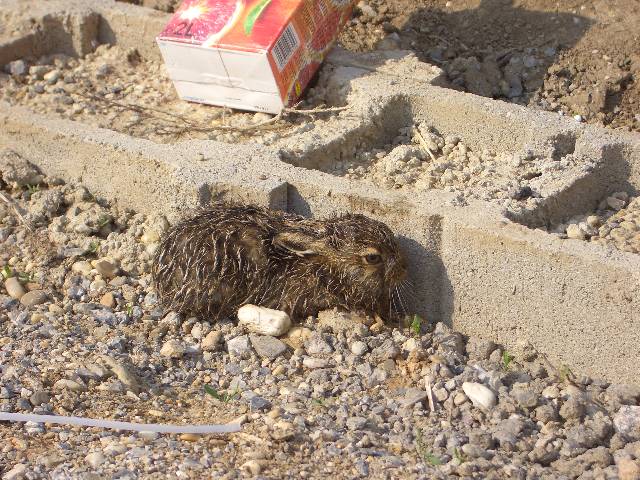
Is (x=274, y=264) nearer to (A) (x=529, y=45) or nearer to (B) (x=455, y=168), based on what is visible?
(B) (x=455, y=168)

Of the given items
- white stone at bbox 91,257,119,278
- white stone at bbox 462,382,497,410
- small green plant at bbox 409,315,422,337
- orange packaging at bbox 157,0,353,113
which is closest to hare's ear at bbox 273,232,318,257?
small green plant at bbox 409,315,422,337

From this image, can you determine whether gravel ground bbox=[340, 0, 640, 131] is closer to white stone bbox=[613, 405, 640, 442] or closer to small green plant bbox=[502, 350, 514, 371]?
small green plant bbox=[502, 350, 514, 371]

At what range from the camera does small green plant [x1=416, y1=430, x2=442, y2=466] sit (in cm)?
533

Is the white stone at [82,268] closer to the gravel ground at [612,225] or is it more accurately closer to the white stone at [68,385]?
the white stone at [68,385]

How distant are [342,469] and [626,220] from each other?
2.51 m

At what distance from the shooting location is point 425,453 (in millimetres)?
5402

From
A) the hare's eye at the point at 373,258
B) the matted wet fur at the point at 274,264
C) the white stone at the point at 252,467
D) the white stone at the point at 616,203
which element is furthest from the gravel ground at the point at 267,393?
the white stone at the point at 616,203

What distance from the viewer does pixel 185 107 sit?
27.1 ft

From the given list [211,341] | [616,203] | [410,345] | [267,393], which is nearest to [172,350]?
[211,341]

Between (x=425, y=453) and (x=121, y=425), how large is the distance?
1444 mm

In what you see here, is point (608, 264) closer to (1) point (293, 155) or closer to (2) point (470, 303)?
(2) point (470, 303)

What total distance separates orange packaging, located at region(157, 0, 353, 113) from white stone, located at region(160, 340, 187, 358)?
213 centimetres

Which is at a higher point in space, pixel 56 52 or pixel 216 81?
pixel 216 81

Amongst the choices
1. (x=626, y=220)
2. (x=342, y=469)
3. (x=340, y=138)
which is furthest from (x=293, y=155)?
(x=342, y=469)
